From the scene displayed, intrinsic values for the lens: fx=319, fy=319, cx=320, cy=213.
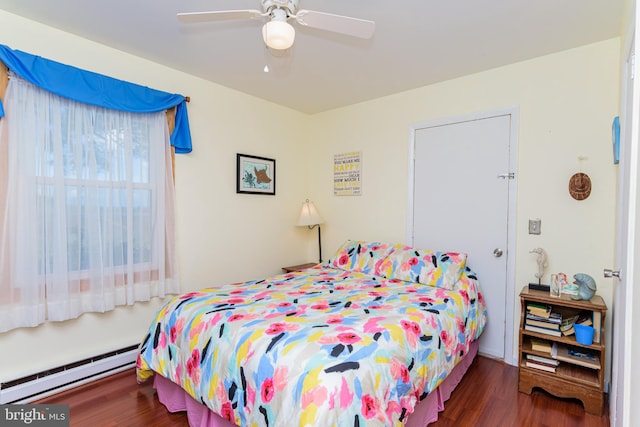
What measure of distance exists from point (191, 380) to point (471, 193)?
8.34ft

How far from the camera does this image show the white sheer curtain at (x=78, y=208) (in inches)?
78.1

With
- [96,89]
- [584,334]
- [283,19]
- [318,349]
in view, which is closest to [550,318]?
[584,334]

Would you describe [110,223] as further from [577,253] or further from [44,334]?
[577,253]

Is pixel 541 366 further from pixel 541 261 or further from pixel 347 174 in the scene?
pixel 347 174

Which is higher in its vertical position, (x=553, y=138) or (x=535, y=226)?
(x=553, y=138)

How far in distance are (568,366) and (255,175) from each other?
3.07m

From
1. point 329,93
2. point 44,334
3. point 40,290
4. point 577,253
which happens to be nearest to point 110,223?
point 40,290

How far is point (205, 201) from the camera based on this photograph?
119 inches

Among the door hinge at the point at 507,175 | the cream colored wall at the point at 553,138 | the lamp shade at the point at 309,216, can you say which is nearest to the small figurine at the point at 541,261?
the cream colored wall at the point at 553,138

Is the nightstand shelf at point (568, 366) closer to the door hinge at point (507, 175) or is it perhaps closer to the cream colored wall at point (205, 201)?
the door hinge at point (507, 175)

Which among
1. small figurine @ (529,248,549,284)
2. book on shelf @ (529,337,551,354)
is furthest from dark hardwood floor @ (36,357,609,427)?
small figurine @ (529,248,549,284)

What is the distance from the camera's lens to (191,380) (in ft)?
5.56

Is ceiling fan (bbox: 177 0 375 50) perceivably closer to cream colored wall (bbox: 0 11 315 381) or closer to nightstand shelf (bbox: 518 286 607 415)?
cream colored wall (bbox: 0 11 315 381)

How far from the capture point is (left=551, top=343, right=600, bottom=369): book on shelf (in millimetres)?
2002
